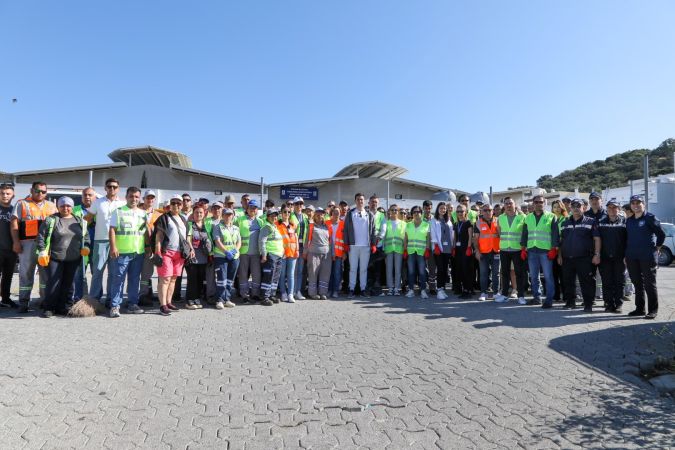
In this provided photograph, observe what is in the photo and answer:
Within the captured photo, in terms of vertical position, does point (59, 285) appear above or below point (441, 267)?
below

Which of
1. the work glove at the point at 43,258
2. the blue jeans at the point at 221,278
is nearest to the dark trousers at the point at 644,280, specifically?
the blue jeans at the point at 221,278

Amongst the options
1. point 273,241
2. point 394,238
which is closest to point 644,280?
point 394,238

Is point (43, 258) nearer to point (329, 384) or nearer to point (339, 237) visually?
point (329, 384)

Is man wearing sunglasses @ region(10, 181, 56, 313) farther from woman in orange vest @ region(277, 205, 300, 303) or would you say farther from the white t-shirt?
woman in orange vest @ region(277, 205, 300, 303)

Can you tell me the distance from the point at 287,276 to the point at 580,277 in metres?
5.63

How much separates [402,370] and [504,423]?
4.36 ft

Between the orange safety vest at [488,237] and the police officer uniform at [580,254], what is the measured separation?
1.26 metres

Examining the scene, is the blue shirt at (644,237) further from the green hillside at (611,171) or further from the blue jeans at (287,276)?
the green hillside at (611,171)

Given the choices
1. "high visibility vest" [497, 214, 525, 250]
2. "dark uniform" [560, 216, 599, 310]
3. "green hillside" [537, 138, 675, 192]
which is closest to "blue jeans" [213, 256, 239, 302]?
"high visibility vest" [497, 214, 525, 250]

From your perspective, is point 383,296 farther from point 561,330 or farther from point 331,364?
point 331,364

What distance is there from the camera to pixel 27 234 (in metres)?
7.44

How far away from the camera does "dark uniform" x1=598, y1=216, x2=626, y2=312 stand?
7.72 metres

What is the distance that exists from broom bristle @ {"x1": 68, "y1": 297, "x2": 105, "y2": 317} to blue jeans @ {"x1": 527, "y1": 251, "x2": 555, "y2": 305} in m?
7.97

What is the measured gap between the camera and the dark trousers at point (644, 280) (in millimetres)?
7266
